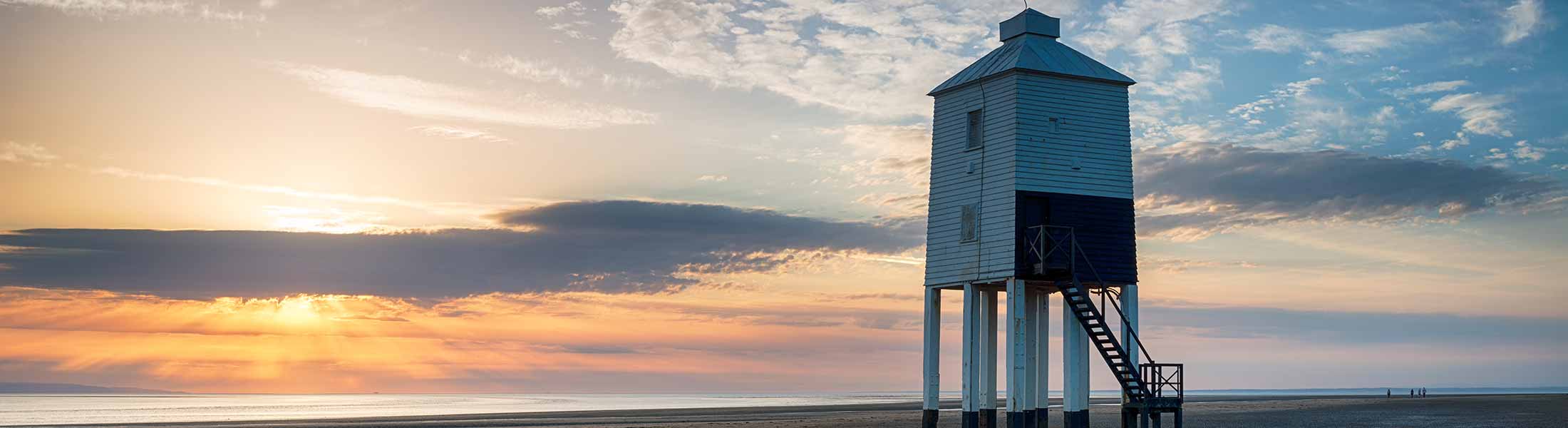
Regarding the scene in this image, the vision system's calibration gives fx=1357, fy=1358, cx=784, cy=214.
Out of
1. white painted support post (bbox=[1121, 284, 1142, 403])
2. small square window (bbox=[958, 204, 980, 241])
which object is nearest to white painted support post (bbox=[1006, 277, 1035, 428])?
small square window (bbox=[958, 204, 980, 241])

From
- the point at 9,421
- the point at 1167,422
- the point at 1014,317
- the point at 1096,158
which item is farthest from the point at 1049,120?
the point at 9,421

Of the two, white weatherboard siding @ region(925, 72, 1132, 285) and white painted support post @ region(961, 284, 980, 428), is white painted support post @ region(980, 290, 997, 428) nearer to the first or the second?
white painted support post @ region(961, 284, 980, 428)

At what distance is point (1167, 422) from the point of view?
181ft

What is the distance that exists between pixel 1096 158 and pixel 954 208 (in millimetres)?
3938

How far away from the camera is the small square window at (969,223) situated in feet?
116

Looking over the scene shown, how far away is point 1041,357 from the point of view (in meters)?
36.8

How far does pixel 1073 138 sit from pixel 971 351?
6.18 m

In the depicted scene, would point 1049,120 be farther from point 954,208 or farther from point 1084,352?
point 1084,352

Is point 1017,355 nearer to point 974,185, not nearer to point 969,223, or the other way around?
point 969,223

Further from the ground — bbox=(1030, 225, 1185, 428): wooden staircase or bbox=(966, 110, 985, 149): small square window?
bbox=(966, 110, 985, 149): small square window

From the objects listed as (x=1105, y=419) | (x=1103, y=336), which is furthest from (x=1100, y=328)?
(x=1105, y=419)

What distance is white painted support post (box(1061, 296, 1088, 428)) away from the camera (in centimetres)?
3434

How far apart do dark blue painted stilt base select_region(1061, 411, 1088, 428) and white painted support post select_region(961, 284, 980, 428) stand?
8.25ft

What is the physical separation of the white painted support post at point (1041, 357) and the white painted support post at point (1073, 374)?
1416 mm
